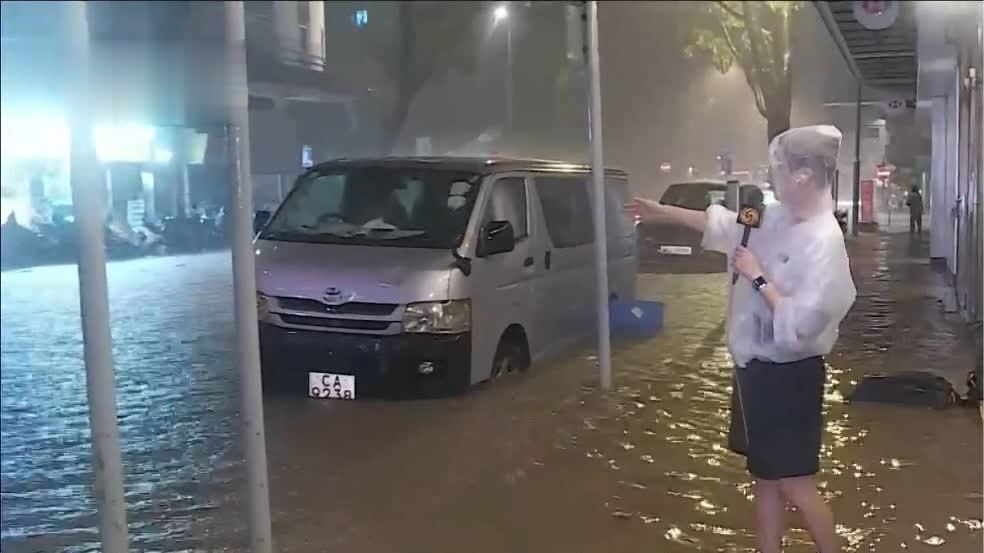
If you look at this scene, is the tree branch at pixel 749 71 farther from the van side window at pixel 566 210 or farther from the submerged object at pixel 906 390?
the submerged object at pixel 906 390

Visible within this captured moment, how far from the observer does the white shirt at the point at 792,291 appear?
257 centimetres

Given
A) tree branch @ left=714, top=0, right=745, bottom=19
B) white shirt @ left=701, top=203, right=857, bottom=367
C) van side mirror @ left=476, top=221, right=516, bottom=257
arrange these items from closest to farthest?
white shirt @ left=701, top=203, right=857, bottom=367 → van side mirror @ left=476, top=221, right=516, bottom=257 → tree branch @ left=714, top=0, right=745, bottom=19

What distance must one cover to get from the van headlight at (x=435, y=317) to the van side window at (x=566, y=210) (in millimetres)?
1003

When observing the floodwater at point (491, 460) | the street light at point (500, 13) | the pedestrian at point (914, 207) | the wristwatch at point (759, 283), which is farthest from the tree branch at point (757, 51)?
the street light at point (500, 13)

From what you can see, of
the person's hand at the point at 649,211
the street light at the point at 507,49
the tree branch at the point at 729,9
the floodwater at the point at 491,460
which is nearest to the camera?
the person's hand at the point at 649,211

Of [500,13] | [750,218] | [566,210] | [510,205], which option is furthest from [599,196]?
[500,13]

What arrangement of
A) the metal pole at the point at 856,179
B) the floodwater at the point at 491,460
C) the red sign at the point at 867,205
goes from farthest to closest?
1. the red sign at the point at 867,205
2. the metal pole at the point at 856,179
3. the floodwater at the point at 491,460

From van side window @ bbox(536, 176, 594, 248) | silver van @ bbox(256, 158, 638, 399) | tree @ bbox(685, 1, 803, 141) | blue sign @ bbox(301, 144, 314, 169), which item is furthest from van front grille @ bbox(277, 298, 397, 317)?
tree @ bbox(685, 1, 803, 141)

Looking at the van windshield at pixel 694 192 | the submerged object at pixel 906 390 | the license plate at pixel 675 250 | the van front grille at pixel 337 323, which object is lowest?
the submerged object at pixel 906 390

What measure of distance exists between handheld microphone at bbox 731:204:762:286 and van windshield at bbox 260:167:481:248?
2535 mm

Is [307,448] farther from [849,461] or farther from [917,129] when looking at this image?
[917,129]

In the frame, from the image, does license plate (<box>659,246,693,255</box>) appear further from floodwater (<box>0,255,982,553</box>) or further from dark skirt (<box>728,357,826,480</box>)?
dark skirt (<box>728,357,826,480</box>)

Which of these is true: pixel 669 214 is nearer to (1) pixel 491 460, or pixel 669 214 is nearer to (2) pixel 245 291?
(2) pixel 245 291

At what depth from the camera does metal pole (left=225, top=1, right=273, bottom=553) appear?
2787mm
